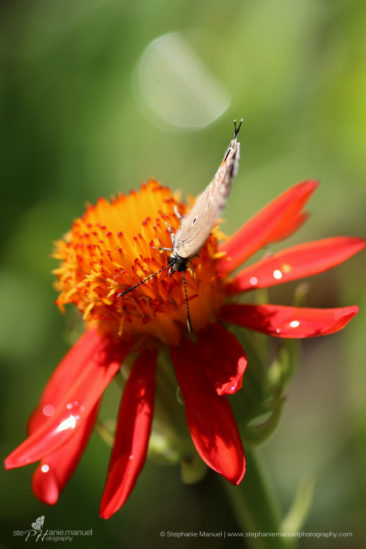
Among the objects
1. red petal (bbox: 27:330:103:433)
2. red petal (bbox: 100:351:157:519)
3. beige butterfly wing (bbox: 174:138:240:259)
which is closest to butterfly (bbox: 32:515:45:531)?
red petal (bbox: 27:330:103:433)

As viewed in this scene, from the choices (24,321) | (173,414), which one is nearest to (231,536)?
(173,414)

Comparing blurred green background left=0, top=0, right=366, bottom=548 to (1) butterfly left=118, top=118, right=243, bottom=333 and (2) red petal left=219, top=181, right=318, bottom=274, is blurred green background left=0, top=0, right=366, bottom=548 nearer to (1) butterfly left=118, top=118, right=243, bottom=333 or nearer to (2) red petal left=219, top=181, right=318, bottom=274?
(2) red petal left=219, top=181, right=318, bottom=274

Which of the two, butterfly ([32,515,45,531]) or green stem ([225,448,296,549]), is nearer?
green stem ([225,448,296,549])

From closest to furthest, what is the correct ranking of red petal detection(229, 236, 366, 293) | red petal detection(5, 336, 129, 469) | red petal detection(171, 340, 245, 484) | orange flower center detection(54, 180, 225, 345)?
red petal detection(171, 340, 245, 484)
red petal detection(5, 336, 129, 469)
orange flower center detection(54, 180, 225, 345)
red petal detection(229, 236, 366, 293)

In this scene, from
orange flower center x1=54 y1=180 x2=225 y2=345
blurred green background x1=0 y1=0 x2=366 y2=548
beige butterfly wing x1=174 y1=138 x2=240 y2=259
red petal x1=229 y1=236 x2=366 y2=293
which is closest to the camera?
beige butterfly wing x1=174 y1=138 x2=240 y2=259

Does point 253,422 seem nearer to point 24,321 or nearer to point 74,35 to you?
point 24,321

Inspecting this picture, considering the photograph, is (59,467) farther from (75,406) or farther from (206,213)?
(206,213)
